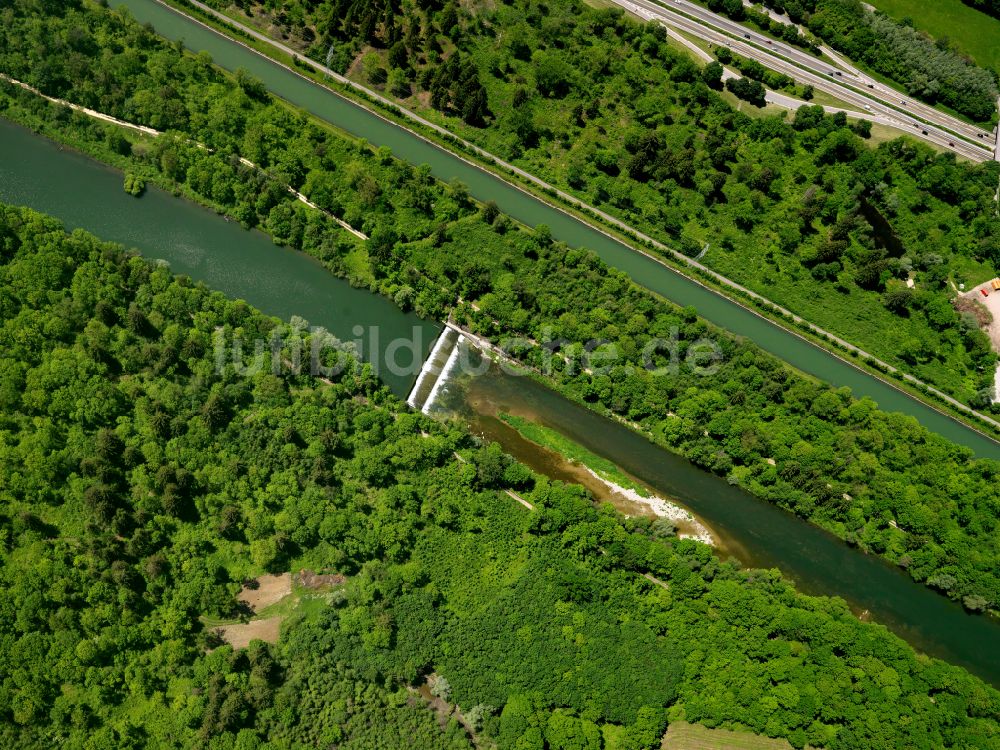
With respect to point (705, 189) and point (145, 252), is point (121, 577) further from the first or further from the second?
point (705, 189)

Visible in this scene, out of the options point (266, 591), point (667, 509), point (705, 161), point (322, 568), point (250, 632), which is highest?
point (705, 161)

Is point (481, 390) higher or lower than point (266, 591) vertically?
higher

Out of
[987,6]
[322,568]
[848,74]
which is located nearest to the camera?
[322,568]

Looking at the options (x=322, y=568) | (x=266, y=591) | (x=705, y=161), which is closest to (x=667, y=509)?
(x=322, y=568)

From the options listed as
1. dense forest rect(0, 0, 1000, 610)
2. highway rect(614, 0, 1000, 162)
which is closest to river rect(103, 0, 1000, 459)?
dense forest rect(0, 0, 1000, 610)

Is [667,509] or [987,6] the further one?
[987,6]

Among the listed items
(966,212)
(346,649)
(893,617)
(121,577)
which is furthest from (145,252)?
(966,212)

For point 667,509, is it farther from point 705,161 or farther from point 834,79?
point 834,79

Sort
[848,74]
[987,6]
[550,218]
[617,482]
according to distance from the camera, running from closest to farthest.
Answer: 1. [617,482]
2. [550,218]
3. [848,74]
4. [987,6]
